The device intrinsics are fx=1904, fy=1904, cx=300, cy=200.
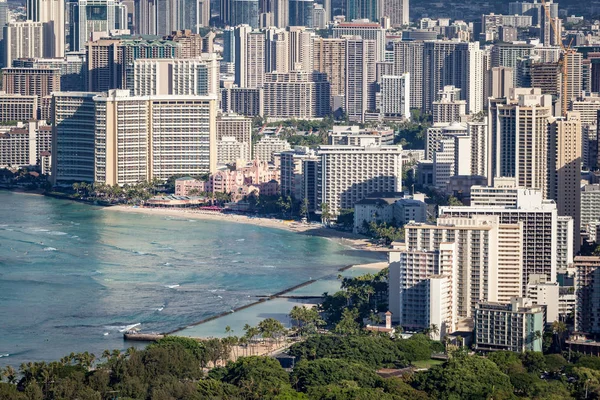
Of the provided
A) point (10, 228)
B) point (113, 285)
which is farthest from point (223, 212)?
point (113, 285)

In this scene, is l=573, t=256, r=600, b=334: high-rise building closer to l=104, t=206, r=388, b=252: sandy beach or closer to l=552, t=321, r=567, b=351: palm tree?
l=552, t=321, r=567, b=351: palm tree

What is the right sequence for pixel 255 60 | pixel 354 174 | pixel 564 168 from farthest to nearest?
pixel 255 60 < pixel 354 174 < pixel 564 168

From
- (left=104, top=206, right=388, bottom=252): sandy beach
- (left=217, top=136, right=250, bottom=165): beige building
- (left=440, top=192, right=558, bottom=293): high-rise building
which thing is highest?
(left=217, top=136, right=250, bottom=165): beige building

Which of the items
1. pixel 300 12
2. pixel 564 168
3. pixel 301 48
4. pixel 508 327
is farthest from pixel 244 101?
pixel 508 327

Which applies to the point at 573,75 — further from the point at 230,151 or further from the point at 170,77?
the point at 170,77

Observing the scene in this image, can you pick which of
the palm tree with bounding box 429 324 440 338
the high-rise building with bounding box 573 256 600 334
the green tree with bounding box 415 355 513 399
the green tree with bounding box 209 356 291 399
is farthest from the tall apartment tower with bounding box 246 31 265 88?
the green tree with bounding box 415 355 513 399

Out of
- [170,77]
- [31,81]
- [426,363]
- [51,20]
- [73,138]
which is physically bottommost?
[426,363]
